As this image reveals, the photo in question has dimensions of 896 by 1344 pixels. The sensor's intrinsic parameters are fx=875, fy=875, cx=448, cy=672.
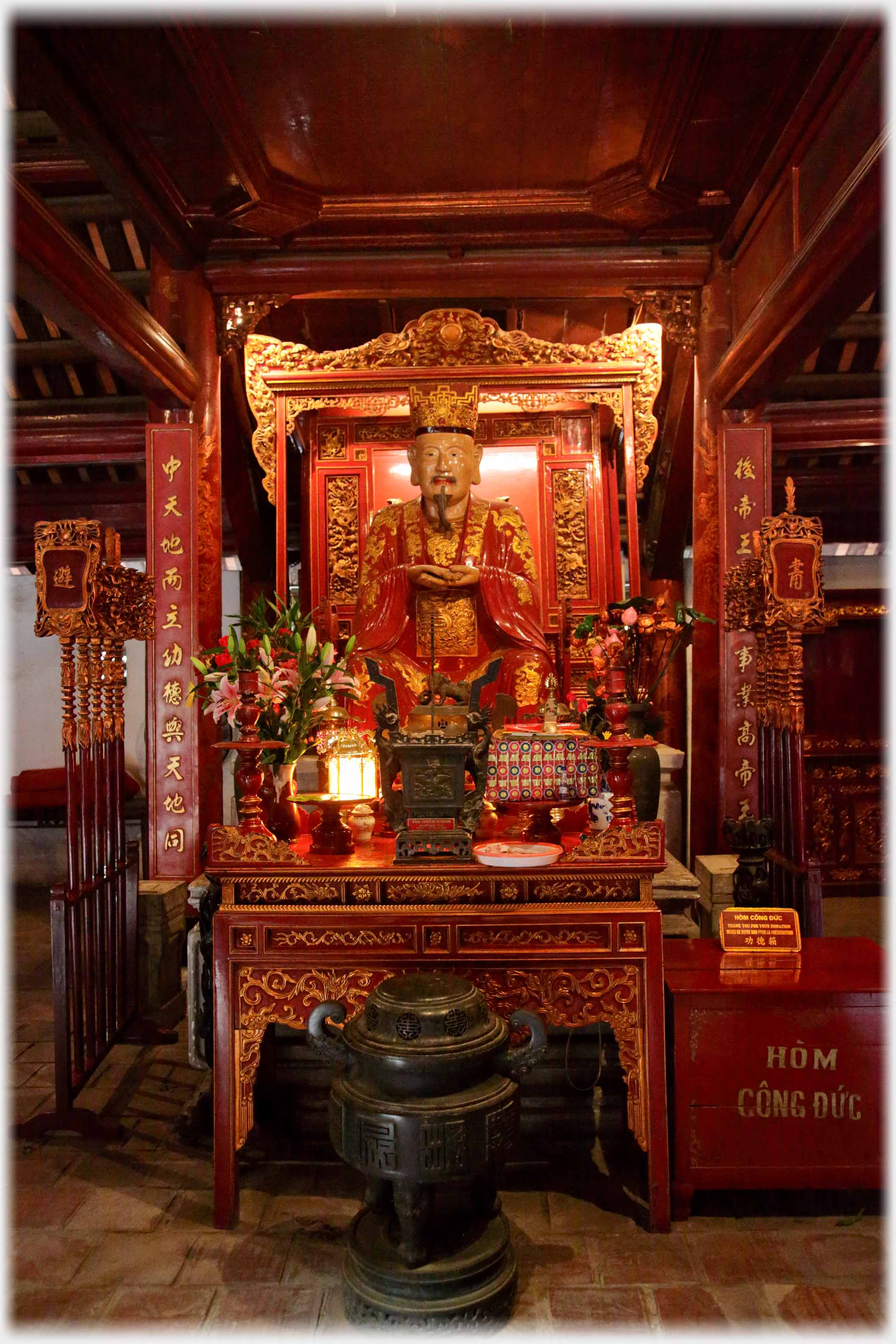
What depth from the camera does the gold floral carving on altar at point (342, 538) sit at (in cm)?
586

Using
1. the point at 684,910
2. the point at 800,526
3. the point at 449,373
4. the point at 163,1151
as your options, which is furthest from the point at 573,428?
the point at 163,1151

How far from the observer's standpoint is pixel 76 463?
17.9 feet

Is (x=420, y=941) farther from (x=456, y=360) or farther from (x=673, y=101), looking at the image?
(x=456, y=360)

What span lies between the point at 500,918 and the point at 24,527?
6.17 metres

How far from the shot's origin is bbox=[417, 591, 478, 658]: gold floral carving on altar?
4.98 m

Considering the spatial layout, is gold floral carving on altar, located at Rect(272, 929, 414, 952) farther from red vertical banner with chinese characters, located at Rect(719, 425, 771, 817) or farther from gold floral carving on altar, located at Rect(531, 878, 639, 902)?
red vertical banner with chinese characters, located at Rect(719, 425, 771, 817)

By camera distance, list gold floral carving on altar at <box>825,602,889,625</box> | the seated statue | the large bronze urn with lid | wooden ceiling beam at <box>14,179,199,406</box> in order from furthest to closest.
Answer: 1. gold floral carving on altar at <box>825,602,889,625</box>
2. the seated statue
3. wooden ceiling beam at <box>14,179,199,406</box>
4. the large bronze urn with lid

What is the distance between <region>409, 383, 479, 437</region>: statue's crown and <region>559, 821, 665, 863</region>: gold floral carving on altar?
9.83 ft

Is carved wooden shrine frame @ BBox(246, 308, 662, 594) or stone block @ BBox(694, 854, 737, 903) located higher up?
carved wooden shrine frame @ BBox(246, 308, 662, 594)

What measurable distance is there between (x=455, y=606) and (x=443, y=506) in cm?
57

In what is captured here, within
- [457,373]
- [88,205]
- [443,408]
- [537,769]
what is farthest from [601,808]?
[88,205]

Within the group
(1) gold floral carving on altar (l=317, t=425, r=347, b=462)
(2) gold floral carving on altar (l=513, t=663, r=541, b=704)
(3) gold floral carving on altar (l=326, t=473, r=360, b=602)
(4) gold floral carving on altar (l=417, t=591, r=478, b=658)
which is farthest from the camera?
(1) gold floral carving on altar (l=317, t=425, r=347, b=462)

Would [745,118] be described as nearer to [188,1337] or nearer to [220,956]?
[220,956]

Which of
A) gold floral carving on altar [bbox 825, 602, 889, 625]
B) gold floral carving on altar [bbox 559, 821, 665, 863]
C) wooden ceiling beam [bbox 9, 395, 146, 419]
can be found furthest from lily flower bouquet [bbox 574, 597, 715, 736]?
gold floral carving on altar [bbox 825, 602, 889, 625]
